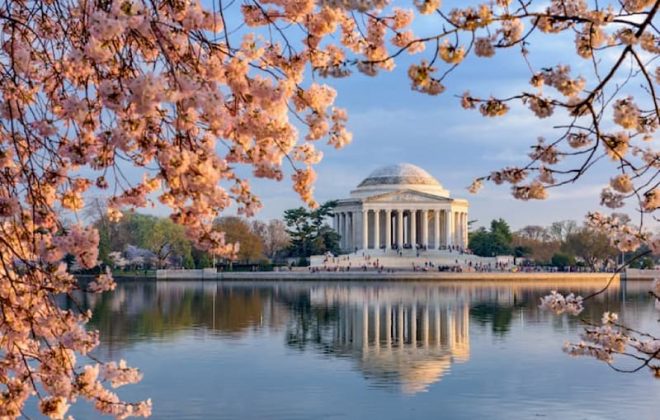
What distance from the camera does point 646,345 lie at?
26.3 ft

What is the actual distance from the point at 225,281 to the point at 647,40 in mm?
62576

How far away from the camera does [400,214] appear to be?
97.8 meters


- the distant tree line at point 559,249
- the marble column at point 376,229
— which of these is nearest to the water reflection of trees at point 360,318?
the distant tree line at point 559,249

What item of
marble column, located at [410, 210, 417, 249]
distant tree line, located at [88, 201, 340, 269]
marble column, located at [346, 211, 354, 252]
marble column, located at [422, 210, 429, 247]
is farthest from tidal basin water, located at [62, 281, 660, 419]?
marble column, located at [346, 211, 354, 252]

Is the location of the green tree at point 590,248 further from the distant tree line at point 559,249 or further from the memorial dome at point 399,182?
the memorial dome at point 399,182

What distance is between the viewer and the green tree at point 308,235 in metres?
83.8

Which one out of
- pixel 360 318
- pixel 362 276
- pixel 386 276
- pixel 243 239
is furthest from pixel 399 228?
pixel 360 318

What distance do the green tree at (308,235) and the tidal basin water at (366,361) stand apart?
42257 mm

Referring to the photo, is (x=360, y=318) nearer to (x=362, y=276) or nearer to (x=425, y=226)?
(x=362, y=276)

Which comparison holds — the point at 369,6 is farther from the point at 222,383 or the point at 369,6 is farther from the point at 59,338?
the point at 222,383

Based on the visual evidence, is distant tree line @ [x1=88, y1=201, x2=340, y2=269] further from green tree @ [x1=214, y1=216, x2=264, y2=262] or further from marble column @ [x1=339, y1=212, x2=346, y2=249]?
marble column @ [x1=339, y1=212, x2=346, y2=249]

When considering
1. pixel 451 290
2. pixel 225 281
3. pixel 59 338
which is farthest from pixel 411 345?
pixel 225 281

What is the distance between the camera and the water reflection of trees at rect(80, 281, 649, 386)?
2403 cm

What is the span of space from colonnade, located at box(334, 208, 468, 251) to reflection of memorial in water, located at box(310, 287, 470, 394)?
52.3m
